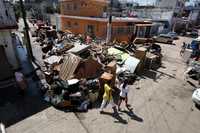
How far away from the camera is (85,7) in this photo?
974 inches

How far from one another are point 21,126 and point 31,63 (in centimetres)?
832

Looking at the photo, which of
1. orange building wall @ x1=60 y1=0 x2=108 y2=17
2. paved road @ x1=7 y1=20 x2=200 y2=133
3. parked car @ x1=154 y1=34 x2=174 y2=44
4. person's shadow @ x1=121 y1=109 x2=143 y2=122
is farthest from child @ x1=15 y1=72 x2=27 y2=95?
parked car @ x1=154 y1=34 x2=174 y2=44

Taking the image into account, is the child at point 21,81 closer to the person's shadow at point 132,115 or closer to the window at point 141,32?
the person's shadow at point 132,115

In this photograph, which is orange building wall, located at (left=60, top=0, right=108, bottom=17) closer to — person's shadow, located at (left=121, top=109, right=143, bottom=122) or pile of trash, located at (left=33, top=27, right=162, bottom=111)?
pile of trash, located at (left=33, top=27, right=162, bottom=111)

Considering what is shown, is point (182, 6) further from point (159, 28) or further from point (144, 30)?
point (144, 30)

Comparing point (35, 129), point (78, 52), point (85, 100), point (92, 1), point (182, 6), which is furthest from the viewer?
point (182, 6)

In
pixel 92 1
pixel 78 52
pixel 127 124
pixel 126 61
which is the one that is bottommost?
pixel 127 124

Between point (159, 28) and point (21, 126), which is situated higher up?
point (159, 28)

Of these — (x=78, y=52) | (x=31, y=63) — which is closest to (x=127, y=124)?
(x=78, y=52)

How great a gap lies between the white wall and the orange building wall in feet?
54.4

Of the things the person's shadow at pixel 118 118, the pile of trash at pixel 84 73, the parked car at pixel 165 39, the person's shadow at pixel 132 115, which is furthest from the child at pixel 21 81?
the parked car at pixel 165 39

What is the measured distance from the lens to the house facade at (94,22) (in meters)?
22.1

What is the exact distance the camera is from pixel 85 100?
7.78 meters

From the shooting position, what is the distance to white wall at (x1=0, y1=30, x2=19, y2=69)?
1029 centimetres
